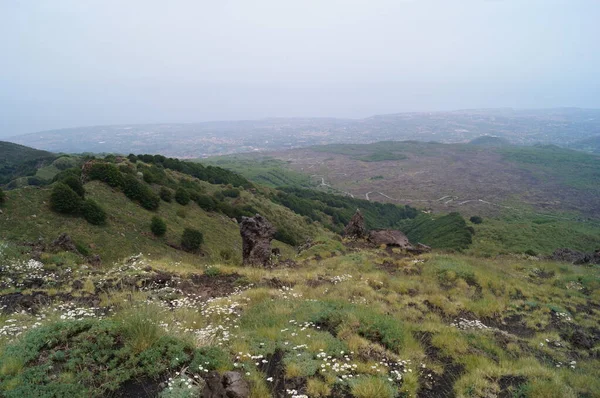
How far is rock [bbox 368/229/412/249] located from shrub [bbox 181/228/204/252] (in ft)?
52.7

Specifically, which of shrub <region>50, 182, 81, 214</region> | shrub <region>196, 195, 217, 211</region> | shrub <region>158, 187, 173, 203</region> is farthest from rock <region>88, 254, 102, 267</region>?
shrub <region>196, 195, 217, 211</region>

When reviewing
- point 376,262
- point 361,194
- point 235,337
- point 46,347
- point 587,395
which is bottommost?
point 361,194

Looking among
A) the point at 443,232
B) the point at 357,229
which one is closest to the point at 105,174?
the point at 357,229

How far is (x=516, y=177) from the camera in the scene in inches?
6447

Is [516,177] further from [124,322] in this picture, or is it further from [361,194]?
[124,322]

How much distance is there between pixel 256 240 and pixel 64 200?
15.9m

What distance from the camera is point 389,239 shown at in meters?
27.9

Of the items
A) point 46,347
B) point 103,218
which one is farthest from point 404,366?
point 103,218

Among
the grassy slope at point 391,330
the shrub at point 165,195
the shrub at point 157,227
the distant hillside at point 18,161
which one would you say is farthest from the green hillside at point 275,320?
the distant hillside at point 18,161

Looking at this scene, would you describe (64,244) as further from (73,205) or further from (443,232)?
(443,232)

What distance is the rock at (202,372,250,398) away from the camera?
5.68 m

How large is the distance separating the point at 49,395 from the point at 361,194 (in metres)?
150

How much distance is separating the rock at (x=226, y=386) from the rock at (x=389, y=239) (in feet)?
74.7

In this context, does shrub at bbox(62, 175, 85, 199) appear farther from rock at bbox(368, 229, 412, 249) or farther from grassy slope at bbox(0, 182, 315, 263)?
rock at bbox(368, 229, 412, 249)
